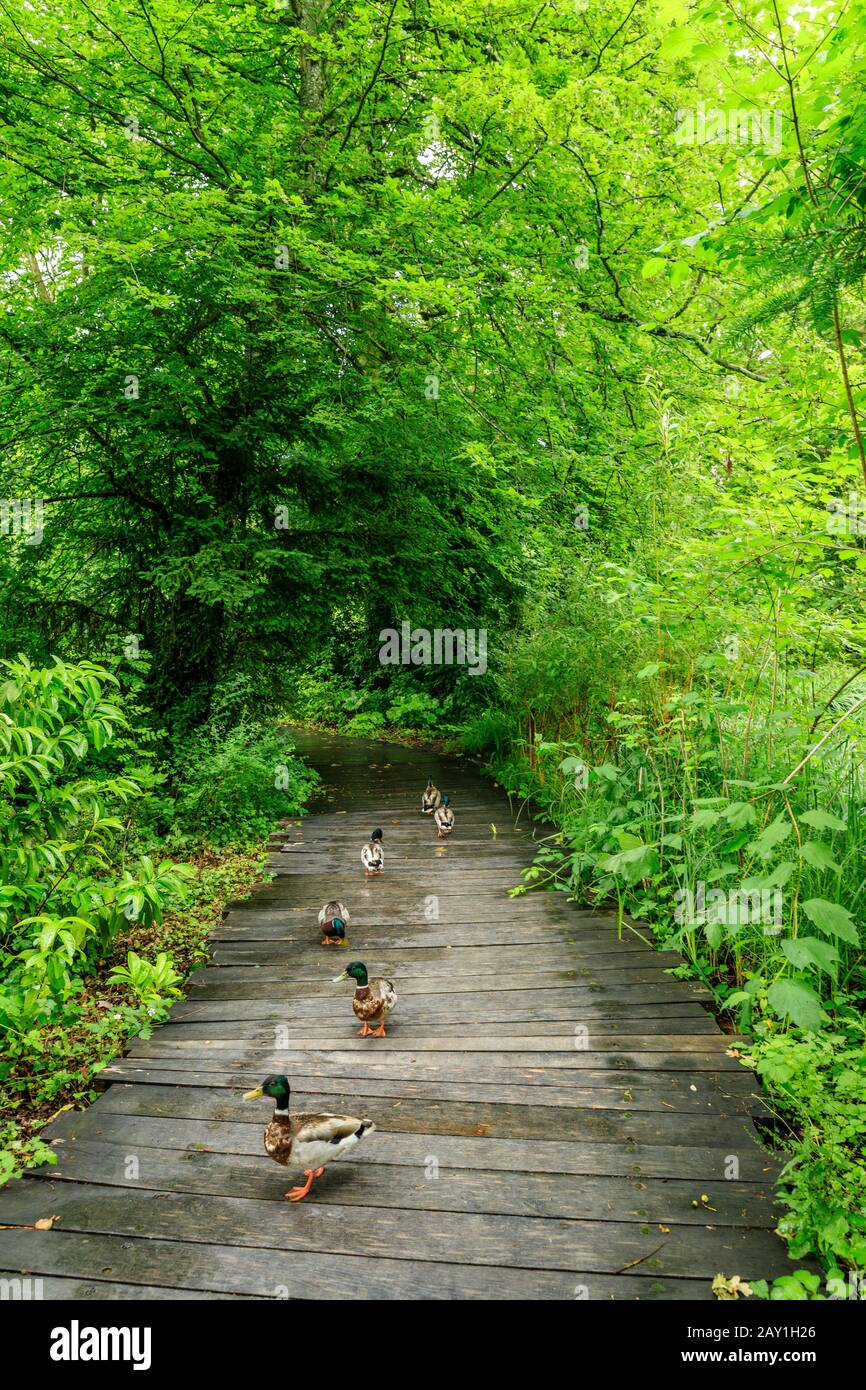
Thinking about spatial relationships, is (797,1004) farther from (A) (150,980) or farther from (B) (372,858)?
(B) (372,858)

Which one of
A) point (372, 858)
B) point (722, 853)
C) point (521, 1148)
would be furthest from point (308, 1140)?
point (372, 858)

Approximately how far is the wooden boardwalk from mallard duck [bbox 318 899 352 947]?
0.48 feet

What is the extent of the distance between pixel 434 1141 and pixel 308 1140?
0.60m

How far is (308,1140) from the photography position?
9.39ft

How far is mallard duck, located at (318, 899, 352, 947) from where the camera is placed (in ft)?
16.7

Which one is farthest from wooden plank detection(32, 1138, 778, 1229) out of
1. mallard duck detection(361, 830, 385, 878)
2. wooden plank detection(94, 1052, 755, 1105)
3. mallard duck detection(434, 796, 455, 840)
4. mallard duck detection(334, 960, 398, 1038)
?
mallard duck detection(434, 796, 455, 840)

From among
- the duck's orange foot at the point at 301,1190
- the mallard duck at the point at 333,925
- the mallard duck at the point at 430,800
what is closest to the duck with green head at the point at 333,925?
the mallard duck at the point at 333,925

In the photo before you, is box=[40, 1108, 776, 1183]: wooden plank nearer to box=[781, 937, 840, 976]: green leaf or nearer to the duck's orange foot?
the duck's orange foot

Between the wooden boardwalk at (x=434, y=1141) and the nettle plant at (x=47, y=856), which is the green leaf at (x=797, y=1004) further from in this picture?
the nettle plant at (x=47, y=856)

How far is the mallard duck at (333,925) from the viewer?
5.09 m

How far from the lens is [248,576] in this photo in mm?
8008

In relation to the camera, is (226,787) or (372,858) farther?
(226,787)

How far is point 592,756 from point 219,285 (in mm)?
6321

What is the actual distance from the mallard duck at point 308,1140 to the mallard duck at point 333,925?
207 cm
